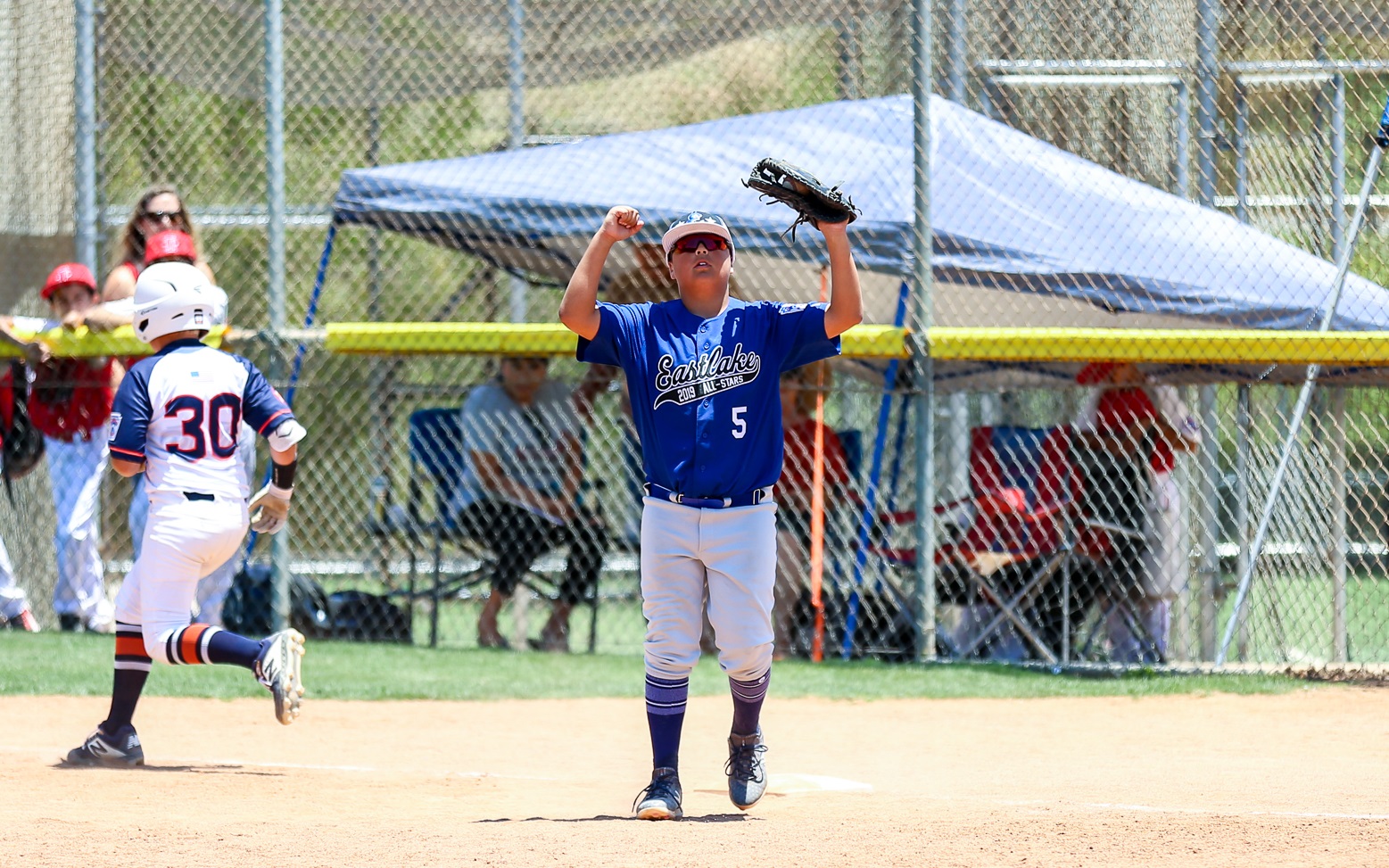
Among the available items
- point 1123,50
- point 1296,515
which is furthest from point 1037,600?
point 1123,50

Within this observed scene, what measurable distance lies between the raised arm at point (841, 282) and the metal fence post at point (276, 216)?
174 inches

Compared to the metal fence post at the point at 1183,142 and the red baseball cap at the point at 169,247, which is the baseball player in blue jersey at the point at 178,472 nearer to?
the red baseball cap at the point at 169,247

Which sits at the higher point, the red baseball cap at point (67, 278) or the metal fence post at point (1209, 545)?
the red baseball cap at point (67, 278)

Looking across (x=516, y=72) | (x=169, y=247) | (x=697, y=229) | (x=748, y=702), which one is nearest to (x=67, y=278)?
(x=169, y=247)

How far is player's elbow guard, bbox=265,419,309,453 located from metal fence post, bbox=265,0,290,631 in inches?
107

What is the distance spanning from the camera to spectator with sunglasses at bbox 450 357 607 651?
8.14m

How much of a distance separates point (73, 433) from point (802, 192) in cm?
557

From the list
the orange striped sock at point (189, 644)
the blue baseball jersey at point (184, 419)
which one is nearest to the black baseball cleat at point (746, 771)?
the orange striped sock at point (189, 644)

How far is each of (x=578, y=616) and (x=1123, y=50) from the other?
5438mm

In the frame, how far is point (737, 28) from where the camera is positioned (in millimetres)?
8438

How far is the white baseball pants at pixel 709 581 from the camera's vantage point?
13.6 feet

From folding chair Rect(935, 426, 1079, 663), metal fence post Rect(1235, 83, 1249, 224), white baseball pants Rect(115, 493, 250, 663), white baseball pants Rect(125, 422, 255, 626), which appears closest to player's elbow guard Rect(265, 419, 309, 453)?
white baseball pants Rect(115, 493, 250, 663)

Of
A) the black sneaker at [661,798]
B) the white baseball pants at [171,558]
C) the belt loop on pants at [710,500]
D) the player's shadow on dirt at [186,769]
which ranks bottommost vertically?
the player's shadow on dirt at [186,769]

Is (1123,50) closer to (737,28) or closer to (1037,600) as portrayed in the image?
(737,28)
